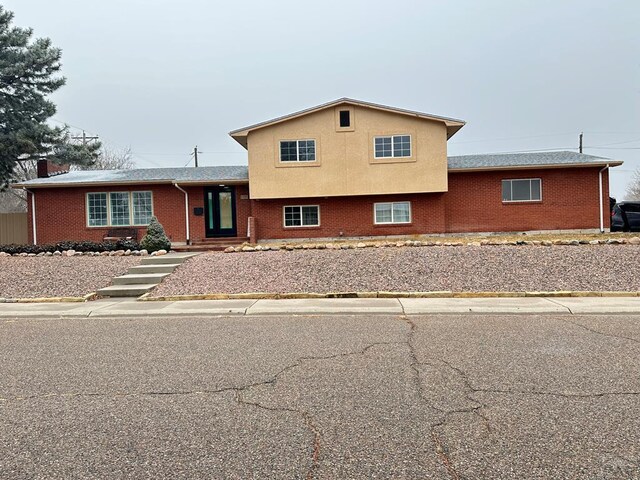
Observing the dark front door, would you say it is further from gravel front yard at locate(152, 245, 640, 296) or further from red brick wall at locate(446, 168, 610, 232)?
red brick wall at locate(446, 168, 610, 232)

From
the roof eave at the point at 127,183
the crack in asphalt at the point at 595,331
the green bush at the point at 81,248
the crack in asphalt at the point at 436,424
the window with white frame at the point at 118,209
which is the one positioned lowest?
the crack in asphalt at the point at 595,331

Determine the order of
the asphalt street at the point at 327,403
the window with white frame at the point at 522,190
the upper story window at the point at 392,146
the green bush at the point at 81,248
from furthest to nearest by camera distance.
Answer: the window with white frame at the point at 522,190 < the upper story window at the point at 392,146 < the green bush at the point at 81,248 < the asphalt street at the point at 327,403

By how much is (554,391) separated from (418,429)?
1.69 m

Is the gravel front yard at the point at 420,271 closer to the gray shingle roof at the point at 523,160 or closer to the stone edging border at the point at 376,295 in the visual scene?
the stone edging border at the point at 376,295

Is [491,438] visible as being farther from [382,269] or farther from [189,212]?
[189,212]

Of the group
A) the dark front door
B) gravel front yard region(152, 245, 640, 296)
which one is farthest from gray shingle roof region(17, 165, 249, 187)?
gravel front yard region(152, 245, 640, 296)

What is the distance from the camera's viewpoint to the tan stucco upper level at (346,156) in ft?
65.8

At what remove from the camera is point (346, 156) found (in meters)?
20.2

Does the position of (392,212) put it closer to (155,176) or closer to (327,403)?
(155,176)

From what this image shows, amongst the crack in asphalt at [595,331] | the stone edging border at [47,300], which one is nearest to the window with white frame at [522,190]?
the crack in asphalt at [595,331]

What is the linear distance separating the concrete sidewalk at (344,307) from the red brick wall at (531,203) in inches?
443

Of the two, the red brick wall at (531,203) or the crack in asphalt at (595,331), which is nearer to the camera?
the crack in asphalt at (595,331)

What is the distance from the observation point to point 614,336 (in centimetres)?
684

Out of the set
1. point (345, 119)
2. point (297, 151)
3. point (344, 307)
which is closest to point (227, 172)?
point (297, 151)
